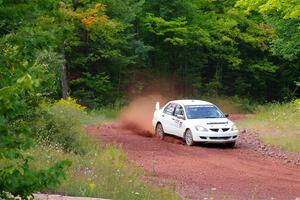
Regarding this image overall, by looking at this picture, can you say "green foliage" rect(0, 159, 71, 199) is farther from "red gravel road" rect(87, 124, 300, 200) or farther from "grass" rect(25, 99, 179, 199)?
"red gravel road" rect(87, 124, 300, 200)

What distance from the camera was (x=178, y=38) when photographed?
44750 mm

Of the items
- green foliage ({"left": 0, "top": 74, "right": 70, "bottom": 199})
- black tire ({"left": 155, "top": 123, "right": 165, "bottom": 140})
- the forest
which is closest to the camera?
green foliage ({"left": 0, "top": 74, "right": 70, "bottom": 199})

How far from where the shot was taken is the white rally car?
2027 centimetres

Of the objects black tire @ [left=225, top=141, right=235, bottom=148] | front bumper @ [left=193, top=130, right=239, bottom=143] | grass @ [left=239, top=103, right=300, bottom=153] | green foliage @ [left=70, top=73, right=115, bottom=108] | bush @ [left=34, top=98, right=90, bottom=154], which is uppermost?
bush @ [left=34, top=98, right=90, bottom=154]

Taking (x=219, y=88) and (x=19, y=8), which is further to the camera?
(x=219, y=88)

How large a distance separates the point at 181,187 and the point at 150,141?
346 inches

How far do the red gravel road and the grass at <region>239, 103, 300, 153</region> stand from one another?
4.55 feet

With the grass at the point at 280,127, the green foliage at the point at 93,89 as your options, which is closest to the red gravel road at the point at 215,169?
the grass at the point at 280,127

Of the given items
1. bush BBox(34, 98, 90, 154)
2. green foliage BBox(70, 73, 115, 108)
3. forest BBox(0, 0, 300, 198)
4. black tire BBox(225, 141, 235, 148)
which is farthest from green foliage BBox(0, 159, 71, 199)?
green foliage BBox(70, 73, 115, 108)

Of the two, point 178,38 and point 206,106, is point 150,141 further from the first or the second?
point 178,38

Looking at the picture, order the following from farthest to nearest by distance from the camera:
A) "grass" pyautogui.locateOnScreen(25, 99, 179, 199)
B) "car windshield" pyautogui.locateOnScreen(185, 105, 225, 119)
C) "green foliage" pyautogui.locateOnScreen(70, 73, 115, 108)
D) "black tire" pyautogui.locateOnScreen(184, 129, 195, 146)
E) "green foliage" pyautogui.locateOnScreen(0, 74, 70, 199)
Result: "green foliage" pyautogui.locateOnScreen(70, 73, 115, 108) → "car windshield" pyautogui.locateOnScreen(185, 105, 225, 119) → "black tire" pyautogui.locateOnScreen(184, 129, 195, 146) → "grass" pyautogui.locateOnScreen(25, 99, 179, 199) → "green foliage" pyautogui.locateOnScreen(0, 74, 70, 199)

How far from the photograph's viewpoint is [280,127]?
25438mm

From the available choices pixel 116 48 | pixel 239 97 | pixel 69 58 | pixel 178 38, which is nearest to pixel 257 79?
pixel 239 97

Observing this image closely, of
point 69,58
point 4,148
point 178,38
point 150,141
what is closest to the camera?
point 4,148
